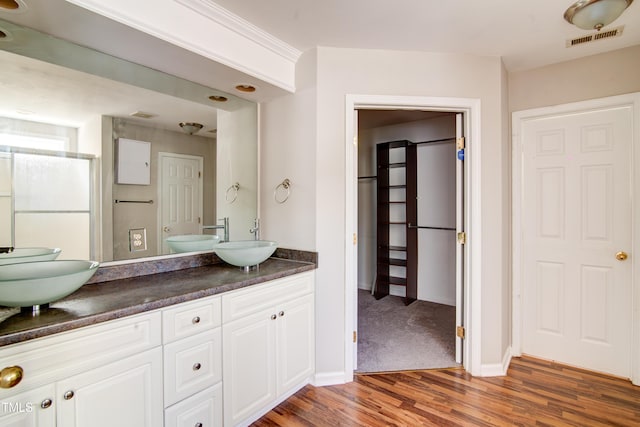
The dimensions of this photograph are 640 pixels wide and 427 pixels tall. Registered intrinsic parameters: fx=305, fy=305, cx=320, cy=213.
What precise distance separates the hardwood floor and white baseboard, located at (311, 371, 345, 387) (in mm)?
47

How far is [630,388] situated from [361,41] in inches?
124

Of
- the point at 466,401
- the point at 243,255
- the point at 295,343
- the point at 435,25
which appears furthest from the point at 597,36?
the point at 295,343

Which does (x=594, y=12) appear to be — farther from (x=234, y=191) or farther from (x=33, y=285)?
(x=33, y=285)

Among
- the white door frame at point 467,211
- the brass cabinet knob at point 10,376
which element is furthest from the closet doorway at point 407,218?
the brass cabinet knob at point 10,376

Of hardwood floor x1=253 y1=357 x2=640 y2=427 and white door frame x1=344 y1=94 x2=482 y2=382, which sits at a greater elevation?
white door frame x1=344 y1=94 x2=482 y2=382

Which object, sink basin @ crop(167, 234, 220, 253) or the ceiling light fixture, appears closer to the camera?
the ceiling light fixture

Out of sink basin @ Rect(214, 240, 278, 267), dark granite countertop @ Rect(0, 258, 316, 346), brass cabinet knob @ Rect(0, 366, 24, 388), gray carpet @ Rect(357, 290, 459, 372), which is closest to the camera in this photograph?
brass cabinet knob @ Rect(0, 366, 24, 388)

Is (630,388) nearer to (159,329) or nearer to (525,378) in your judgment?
(525,378)

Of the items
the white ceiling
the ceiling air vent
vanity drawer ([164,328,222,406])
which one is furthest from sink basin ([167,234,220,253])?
the ceiling air vent

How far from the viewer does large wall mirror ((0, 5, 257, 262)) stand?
4.91ft

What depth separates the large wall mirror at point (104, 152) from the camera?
150cm

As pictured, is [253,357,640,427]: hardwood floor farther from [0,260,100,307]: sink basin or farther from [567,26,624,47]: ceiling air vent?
[567,26,624,47]: ceiling air vent

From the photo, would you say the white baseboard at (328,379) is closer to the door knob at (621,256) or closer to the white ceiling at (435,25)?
the door knob at (621,256)

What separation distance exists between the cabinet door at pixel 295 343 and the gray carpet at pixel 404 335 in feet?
1.81
